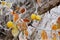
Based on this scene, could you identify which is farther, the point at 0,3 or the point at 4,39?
the point at 0,3

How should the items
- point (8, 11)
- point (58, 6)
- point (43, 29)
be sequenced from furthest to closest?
point (8, 11), point (58, 6), point (43, 29)

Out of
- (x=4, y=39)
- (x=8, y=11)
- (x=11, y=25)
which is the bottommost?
(x=4, y=39)

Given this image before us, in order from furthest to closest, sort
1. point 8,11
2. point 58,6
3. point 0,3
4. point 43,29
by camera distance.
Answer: point 0,3 < point 8,11 < point 58,6 < point 43,29

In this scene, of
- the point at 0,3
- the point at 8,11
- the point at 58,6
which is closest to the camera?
the point at 58,6

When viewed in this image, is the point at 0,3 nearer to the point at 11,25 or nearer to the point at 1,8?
the point at 1,8

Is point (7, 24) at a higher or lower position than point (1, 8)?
lower

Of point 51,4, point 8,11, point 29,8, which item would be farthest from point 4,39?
point 51,4

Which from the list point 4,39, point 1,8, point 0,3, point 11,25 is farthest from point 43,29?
point 0,3

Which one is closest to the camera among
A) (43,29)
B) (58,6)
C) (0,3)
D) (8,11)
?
(43,29)

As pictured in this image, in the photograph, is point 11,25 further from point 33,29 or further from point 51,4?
point 51,4
